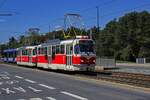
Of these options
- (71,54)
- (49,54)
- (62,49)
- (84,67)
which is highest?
(62,49)

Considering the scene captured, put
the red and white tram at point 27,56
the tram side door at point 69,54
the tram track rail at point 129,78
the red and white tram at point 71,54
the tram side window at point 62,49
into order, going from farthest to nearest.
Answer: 1. the red and white tram at point 27,56
2. the tram side window at point 62,49
3. the tram side door at point 69,54
4. the red and white tram at point 71,54
5. the tram track rail at point 129,78

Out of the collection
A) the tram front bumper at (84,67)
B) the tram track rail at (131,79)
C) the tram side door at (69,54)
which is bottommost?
the tram track rail at (131,79)

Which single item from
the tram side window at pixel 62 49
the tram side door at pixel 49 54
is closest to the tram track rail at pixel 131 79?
the tram side window at pixel 62 49

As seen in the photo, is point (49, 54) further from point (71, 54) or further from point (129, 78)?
point (129, 78)

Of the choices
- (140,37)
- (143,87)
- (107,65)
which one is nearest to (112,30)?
(140,37)

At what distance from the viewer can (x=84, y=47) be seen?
35.8 metres

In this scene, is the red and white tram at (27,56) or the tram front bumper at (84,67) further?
the red and white tram at (27,56)

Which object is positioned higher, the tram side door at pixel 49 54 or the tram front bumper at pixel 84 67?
the tram side door at pixel 49 54

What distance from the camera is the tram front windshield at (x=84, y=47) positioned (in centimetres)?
3541

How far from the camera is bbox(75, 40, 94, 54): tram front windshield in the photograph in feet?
116

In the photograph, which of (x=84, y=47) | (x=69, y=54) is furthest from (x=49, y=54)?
(x=84, y=47)

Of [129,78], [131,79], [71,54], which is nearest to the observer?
[131,79]

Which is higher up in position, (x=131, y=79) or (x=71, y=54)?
(x=71, y=54)

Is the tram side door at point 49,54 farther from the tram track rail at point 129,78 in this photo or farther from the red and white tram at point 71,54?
the tram track rail at point 129,78
